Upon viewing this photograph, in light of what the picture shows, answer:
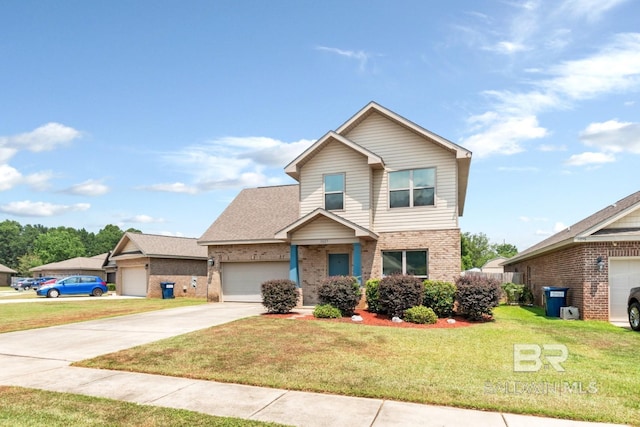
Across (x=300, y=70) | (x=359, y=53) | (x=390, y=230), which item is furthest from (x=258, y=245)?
(x=359, y=53)

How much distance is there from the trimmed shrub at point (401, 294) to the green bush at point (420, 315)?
0.38 m

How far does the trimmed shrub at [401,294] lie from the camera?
14.2 m

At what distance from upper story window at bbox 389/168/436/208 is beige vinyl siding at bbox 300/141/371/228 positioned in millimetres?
1111

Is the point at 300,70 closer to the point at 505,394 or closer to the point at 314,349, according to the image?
the point at 314,349

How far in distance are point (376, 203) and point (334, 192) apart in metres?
1.91

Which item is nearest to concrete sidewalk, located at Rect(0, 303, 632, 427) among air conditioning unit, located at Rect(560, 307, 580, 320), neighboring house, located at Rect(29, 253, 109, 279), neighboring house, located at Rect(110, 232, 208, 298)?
air conditioning unit, located at Rect(560, 307, 580, 320)

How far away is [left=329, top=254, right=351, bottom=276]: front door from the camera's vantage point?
61.9 ft

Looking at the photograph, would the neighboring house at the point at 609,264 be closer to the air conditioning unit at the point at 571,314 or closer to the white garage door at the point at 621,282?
the white garage door at the point at 621,282

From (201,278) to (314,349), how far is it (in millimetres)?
24450

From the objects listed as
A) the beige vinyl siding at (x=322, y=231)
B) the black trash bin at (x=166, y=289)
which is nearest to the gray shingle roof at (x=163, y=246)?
the black trash bin at (x=166, y=289)

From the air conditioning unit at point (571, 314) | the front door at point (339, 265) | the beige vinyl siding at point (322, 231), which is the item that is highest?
the beige vinyl siding at point (322, 231)

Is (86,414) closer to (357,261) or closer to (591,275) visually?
(357,261)

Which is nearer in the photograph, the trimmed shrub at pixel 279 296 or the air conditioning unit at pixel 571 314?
the air conditioning unit at pixel 571 314

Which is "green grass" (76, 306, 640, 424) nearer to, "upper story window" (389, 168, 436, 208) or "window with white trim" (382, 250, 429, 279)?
"window with white trim" (382, 250, 429, 279)
